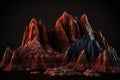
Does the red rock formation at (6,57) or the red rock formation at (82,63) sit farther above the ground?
the red rock formation at (6,57)

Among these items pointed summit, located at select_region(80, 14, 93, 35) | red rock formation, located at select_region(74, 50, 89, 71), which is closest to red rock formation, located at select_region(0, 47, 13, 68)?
red rock formation, located at select_region(74, 50, 89, 71)

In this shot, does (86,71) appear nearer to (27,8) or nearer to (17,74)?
(17,74)

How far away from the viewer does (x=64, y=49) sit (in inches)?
298

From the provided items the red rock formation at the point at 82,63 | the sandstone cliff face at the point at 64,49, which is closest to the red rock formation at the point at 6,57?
the sandstone cliff face at the point at 64,49

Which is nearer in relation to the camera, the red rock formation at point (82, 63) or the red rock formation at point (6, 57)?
the red rock formation at point (82, 63)

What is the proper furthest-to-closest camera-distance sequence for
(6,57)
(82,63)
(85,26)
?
(85,26) → (6,57) → (82,63)

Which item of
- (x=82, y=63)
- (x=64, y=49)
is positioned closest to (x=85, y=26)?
(x=64, y=49)

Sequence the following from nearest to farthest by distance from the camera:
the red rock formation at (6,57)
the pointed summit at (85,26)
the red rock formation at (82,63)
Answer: the red rock formation at (82,63) < the red rock formation at (6,57) < the pointed summit at (85,26)

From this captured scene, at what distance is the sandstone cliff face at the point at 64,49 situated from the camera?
23.7ft

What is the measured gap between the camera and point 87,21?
795cm

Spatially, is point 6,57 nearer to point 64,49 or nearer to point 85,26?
point 64,49

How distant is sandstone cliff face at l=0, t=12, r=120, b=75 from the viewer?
284 inches

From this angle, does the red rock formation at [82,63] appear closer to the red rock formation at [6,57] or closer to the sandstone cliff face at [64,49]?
the sandstone cliff face at [64,49]

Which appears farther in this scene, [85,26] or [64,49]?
[85,26]
